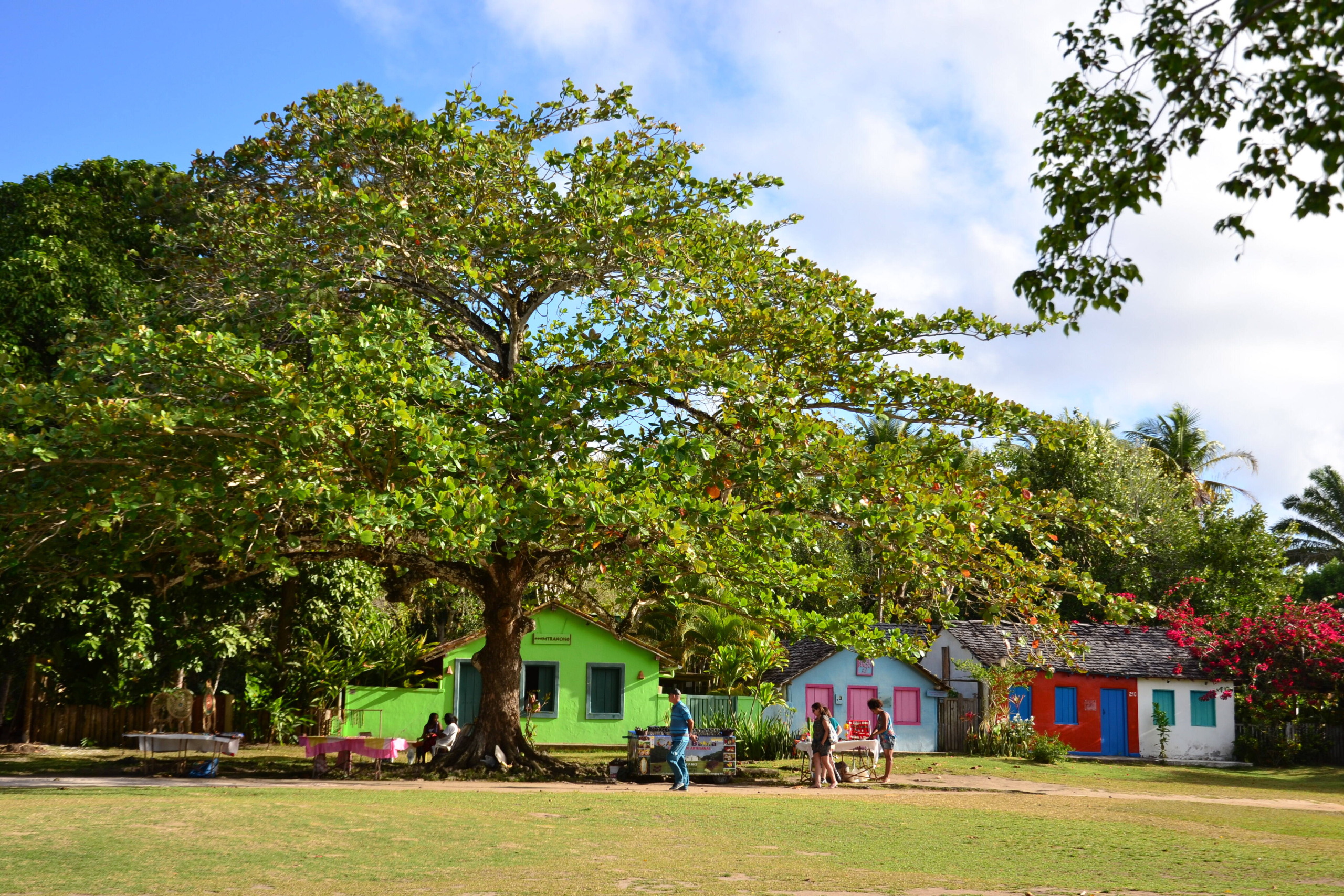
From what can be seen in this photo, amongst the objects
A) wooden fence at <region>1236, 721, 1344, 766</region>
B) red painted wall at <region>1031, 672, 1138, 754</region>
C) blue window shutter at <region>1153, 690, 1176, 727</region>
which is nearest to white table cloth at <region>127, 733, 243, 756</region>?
red painted wall at <region>1031, 672, 1138, 754</region>

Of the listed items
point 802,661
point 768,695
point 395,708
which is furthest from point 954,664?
point 395,708

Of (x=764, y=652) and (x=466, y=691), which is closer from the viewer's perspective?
(x=764, y=652)

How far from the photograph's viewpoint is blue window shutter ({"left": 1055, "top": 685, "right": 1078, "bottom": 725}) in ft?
103

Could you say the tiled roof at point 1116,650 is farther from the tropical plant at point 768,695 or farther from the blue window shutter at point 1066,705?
the tropical plant at point 768,695

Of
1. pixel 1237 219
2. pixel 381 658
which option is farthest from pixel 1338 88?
pixel 381 658

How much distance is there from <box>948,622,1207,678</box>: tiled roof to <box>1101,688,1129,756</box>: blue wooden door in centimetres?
68

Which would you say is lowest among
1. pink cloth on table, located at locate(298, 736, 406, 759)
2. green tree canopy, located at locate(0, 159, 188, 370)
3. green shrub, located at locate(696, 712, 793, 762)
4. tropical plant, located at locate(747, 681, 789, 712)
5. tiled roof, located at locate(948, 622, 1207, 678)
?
green shrub, located at locate(696, 712, 793, 762)

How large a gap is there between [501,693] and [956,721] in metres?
14.8

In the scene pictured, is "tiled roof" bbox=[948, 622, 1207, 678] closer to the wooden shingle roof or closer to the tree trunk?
the wooden shingle roof

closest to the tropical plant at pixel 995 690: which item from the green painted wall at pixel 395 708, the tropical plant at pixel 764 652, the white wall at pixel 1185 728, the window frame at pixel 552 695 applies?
the white wall at pixel 1185 728

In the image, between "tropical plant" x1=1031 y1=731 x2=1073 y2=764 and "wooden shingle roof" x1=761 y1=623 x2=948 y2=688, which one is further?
"wooden shingle roof" x1=761 y1=623 x2=948 y2=688

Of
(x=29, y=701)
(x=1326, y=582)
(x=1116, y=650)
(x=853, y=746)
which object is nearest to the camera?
(x=853, y=746)

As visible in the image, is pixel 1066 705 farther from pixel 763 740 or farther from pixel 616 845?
pixel 616 845

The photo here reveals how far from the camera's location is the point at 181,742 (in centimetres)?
1844
